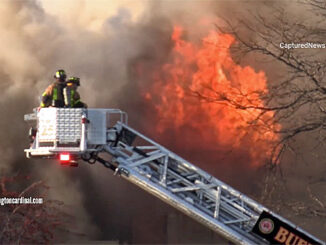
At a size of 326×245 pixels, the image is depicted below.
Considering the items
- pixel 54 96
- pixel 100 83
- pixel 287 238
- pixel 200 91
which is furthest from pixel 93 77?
pixel 287 238

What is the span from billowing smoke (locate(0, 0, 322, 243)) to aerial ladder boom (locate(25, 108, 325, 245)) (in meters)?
14.0

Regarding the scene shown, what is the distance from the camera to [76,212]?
25.2 m

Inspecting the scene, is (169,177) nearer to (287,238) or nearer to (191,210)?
Result: (191,210)

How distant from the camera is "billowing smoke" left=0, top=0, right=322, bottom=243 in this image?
25188 mm

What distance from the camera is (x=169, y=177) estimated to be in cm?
1105

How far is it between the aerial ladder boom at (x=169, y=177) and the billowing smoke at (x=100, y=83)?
Answer: 45.8 feet

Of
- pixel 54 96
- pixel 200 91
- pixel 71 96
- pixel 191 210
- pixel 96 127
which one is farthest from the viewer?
pixel 200 91

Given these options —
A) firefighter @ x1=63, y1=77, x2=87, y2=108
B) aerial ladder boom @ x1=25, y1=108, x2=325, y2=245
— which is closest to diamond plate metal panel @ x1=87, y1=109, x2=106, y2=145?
aerial ladder boom @ x1=25, y1=108, x2=325, y2=245

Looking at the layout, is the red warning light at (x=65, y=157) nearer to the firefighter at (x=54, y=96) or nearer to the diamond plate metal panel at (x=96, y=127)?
the diamond plate metal panel at (x=96, y=127)

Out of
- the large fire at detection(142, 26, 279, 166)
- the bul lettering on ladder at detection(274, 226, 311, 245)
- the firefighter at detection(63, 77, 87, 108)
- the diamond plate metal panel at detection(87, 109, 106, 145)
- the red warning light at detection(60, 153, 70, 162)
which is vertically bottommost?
the bul lettering on ladder at detection(274, 226, 311, 245)

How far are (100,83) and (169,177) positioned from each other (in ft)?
47.9

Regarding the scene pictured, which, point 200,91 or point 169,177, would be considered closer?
→ point 169,177

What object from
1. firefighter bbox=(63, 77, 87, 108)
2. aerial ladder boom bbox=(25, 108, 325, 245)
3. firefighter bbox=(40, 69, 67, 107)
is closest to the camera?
aerial ladder boom bbox=(25, 108, 325, 245)

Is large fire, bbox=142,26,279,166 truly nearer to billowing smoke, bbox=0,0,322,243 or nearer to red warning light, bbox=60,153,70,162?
billowing smoke, bbox=0,0,322,243
